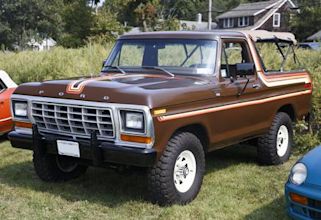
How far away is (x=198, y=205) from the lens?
213 inches

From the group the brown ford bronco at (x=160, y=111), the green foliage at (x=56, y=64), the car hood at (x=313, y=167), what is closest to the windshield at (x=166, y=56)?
the brown ford bronco at (x=160, y=111)

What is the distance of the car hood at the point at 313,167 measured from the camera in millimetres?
4172

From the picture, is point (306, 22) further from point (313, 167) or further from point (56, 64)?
point (313, 167)

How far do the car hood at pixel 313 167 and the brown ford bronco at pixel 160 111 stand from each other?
4.42 ft

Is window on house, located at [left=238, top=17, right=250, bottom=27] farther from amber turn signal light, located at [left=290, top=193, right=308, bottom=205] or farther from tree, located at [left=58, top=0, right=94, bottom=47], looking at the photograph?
amber turn signal light, located at [left=290, top=193, right=308, bottom=205]

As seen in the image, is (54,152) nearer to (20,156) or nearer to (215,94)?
(215,94)

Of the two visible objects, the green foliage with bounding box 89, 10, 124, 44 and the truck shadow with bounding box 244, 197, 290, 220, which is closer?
the truck shadow with bounding box 244, 197, 290, 220

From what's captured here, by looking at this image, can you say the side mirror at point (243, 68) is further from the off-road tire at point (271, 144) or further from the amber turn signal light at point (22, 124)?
the amber turn signal light at point (22, 124)

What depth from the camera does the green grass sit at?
5.20m

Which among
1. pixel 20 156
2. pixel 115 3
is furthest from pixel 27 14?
pixel 20 156

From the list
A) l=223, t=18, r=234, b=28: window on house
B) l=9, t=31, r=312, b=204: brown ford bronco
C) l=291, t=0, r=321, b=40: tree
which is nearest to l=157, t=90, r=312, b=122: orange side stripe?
l=9, t=31, r=312, b=204: brown ford bronco

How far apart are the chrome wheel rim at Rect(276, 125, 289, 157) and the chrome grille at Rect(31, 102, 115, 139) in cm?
313

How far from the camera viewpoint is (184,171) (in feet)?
17.9

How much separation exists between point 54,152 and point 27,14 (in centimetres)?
6207
